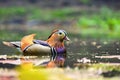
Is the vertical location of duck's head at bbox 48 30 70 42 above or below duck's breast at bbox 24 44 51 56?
above

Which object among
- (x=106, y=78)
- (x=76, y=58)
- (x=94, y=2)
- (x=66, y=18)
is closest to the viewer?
(x=106, y=78)

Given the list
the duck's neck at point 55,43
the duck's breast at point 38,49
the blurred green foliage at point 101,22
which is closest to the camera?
the duck's breast at point 38,49

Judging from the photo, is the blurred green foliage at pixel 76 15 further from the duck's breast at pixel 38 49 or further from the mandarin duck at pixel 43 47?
the duck's breast at pixel 38 49

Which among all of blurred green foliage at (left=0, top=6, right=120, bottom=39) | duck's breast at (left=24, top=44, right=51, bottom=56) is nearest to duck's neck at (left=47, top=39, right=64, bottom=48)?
duck's breast at (left=24, top=44, right=51, bottom=56)

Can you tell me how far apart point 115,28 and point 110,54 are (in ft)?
41.5

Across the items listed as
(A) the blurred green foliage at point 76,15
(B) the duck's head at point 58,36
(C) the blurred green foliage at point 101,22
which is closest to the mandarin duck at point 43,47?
(B) the duck's head at point 58,36

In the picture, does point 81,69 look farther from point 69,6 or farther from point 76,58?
point 69,6

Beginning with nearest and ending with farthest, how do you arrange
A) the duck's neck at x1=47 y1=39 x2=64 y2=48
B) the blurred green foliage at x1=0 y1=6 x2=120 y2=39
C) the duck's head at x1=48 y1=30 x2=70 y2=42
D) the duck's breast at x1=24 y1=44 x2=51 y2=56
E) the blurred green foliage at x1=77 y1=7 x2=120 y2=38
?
the duck's breast at x1=24 y1=44 x2=51 y2=56
the duck's neck at x1=47 y1=39 x2=64 y2=48
the duck's head at x1=48 y1=30 x2=70 y2=42
the blurred green foliage at x1=77 y1=7 x2=120 y2=38
the blurred green foliage at x1=0 y1=6 x2=120 y2=39

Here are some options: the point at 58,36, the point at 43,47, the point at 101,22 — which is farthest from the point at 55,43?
the point at 101,22

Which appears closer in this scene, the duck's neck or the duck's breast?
the duck's breast

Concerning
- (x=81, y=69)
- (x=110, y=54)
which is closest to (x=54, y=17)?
(x=110, y=54)

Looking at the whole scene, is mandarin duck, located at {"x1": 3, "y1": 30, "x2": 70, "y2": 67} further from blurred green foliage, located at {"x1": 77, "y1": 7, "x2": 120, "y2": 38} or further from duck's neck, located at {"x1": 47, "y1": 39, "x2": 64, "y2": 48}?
blurred green foliage, located at {"x1": 77, "y1": 7, "x2": 120, "y2": 38}

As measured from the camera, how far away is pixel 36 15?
105 ft

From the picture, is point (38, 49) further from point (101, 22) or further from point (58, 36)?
point (101, 22)
